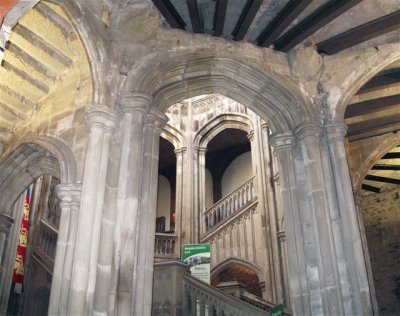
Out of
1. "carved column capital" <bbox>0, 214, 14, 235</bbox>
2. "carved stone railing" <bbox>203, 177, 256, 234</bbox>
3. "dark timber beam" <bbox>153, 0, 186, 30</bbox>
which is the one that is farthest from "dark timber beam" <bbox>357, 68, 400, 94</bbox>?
"carved column capital" <bbox>0, 214, 14, 235</bbox>

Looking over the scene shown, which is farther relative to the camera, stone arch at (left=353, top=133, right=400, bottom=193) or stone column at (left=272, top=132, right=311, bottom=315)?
stone arch at (left=353, top=133, right=400, bottom=193)

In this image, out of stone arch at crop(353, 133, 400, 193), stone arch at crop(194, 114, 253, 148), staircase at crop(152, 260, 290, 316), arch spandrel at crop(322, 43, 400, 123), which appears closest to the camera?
staircase at crop(152, 260, 290, 316)

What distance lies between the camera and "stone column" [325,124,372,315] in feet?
17.3

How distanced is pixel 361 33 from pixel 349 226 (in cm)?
276

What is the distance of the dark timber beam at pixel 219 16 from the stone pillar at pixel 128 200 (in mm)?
1495

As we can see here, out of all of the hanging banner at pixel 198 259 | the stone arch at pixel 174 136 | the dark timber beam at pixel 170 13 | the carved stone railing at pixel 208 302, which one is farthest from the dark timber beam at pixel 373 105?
the stone arch at pixel 174 136

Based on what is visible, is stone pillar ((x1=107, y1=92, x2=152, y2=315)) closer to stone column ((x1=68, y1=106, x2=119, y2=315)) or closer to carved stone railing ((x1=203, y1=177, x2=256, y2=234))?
stone column ((x1=68, y1=106, x2=119, y2=315))

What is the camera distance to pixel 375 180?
12219 mm

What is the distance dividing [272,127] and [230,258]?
5.14 metres

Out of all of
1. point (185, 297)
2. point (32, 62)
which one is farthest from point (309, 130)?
point (32, 62)

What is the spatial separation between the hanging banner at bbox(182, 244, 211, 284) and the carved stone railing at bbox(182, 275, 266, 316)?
2.30 m

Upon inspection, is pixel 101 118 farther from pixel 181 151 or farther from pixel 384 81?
pixel 181 151

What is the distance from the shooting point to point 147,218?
5164mm

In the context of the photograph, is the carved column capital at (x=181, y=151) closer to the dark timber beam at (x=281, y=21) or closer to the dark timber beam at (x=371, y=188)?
the dark timber beam at (x=371, y=188)
